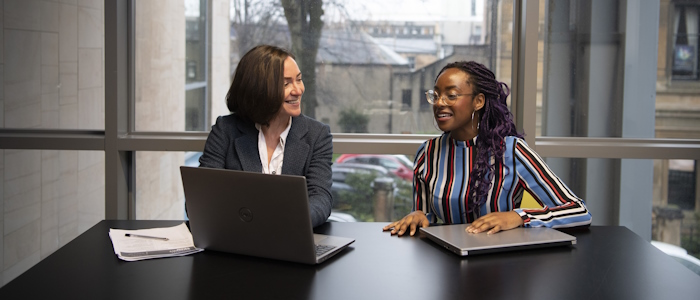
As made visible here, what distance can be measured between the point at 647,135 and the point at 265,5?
2.08 m

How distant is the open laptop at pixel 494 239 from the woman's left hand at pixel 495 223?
0.05 ft

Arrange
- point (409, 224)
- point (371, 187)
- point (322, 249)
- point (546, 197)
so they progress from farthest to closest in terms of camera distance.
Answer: point (371, 187) → point (546, 197) → point (409, 224) → point (322, 249)

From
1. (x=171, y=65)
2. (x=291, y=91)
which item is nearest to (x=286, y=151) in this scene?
(x=291, y=91)

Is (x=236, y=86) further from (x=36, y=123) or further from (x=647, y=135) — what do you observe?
(x=647, y=135)

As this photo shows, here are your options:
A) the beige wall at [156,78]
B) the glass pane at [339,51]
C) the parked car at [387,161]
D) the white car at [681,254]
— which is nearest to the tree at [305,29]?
the glass pane at [339,51]

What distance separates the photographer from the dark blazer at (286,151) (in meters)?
2.65

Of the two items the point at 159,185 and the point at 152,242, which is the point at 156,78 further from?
the point at 152,242

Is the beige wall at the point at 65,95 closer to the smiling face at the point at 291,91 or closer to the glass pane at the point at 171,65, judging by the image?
the glass pane at the point at 171,65

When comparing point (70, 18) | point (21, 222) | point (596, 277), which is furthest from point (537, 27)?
point (21, 222)

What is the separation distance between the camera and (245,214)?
188cm

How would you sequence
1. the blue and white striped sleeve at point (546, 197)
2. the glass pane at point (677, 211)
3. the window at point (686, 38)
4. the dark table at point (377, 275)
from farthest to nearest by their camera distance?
the glass pane at point (677, 211)
the window at point (686, 38)
the blue and white striped sleeve at point (546, 197)
the dark table at point (377, 275)

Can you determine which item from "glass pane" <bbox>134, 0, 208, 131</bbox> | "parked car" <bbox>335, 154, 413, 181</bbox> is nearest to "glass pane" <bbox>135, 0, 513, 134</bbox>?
"glass pane" <bbox>134, 0, 208, 131</bbox>

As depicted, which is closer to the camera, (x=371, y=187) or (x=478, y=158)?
(x=478, y=158)

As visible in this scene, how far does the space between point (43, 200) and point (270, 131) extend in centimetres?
163
